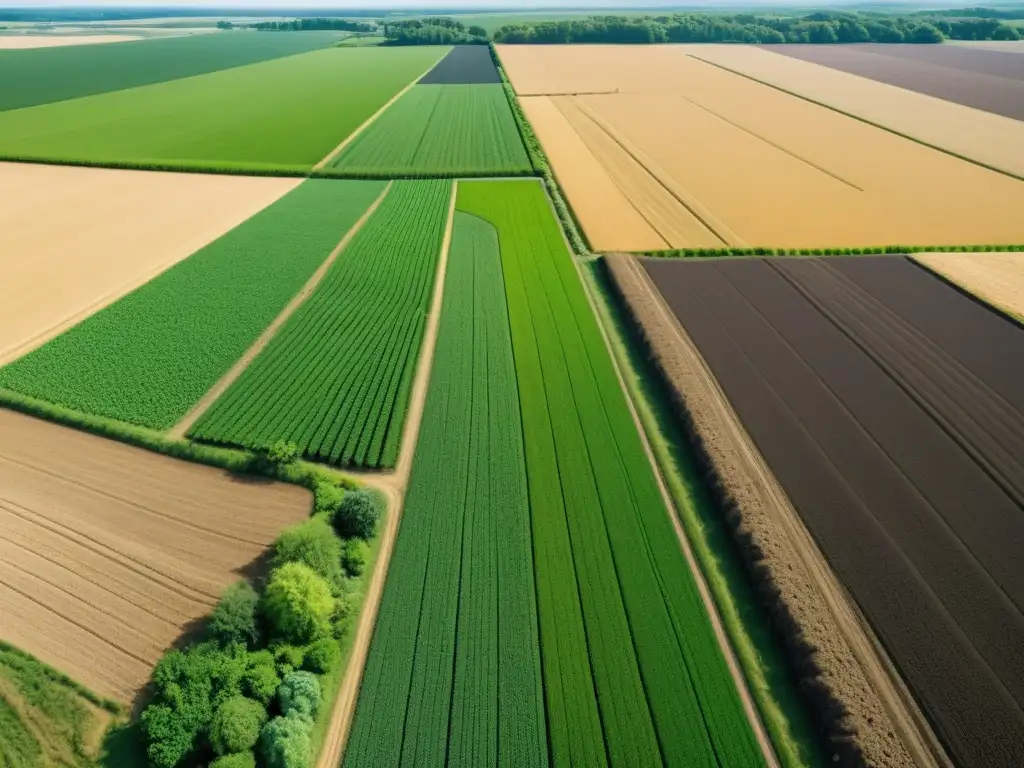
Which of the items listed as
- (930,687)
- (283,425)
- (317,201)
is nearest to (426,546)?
(283,425)

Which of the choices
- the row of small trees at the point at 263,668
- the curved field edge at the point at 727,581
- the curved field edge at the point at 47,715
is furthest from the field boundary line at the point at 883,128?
the curved field edge at the point at 47,715

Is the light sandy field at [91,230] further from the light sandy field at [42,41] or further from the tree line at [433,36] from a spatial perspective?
the light sandy field at [42,41]

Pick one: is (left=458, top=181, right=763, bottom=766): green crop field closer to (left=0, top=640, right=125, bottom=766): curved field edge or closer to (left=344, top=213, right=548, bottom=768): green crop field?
(left=344, top=213, right=548, bottom=768): green crop field

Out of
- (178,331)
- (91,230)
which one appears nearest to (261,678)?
(178,331)

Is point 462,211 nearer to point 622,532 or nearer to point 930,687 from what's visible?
point 622,532

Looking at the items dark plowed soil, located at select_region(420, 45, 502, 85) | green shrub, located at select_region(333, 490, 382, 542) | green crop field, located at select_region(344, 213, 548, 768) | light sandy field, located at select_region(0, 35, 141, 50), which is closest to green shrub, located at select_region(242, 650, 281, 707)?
green crop field, located at select_region(344, 213, 548, 768)

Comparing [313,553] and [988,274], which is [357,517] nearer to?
[313,553]
